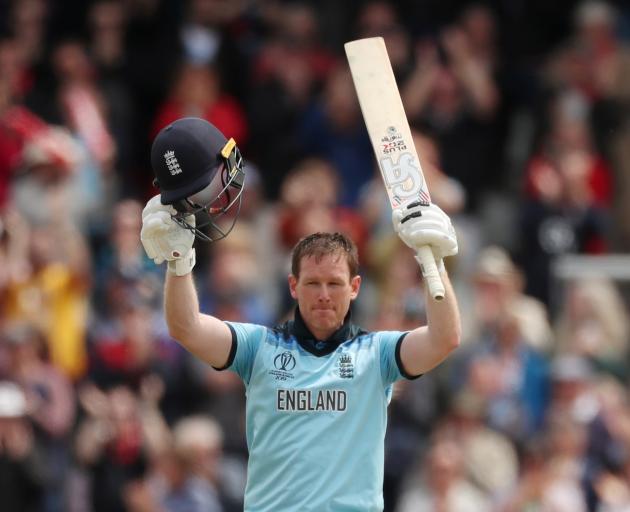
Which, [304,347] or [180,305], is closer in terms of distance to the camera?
[180,305]

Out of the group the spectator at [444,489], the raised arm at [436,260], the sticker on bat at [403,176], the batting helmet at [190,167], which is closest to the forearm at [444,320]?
the raised arm at [436,260]

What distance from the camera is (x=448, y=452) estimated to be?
36.5 ft

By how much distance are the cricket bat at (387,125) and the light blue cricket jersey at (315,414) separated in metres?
0.65

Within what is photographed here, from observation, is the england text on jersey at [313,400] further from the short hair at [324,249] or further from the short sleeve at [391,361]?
the short hair at [324,249]

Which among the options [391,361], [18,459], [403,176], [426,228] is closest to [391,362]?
[391,361]

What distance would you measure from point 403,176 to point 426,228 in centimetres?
36

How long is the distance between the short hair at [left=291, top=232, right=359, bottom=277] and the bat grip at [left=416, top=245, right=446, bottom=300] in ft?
1.51

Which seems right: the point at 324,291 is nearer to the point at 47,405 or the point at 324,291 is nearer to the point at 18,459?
the point at 18,459

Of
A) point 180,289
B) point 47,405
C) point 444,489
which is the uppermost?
point 180,289

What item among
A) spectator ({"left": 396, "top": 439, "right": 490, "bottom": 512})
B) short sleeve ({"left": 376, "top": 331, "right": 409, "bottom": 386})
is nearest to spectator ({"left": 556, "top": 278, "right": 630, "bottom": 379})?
spectator ({"left": 396, "top": 439, "right": 490, "bottom": 512})

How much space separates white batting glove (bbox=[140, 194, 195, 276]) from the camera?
6512 millimetres

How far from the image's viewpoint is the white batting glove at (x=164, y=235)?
651 centimetres

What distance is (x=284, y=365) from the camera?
267 inches

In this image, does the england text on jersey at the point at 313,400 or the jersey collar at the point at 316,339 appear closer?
the england text on jersey at the point at 313,400
